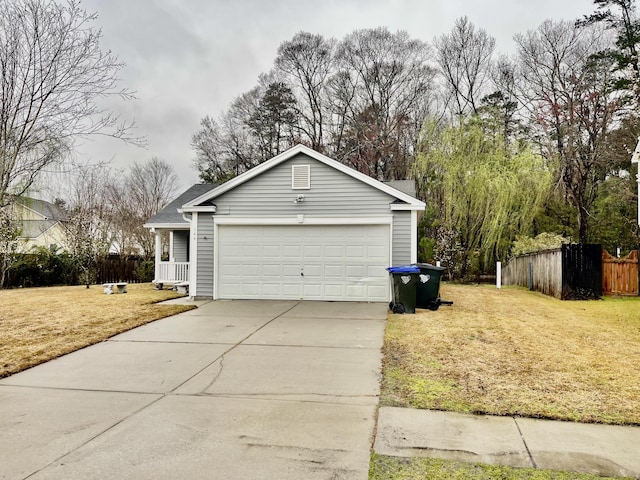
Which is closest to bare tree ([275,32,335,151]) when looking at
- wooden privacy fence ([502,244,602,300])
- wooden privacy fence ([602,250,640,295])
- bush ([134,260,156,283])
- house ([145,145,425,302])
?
bush ([134,260,156,283])

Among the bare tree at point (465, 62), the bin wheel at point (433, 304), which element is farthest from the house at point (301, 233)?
the bare tree at point (465, 62)

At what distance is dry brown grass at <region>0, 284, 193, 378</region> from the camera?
21.6ft

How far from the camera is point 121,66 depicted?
468 inches

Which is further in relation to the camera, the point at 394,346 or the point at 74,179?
the point at 74,179

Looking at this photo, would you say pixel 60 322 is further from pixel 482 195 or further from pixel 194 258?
pixel 482 195

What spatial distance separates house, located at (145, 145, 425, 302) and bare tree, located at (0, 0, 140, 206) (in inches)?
156

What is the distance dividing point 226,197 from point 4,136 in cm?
684

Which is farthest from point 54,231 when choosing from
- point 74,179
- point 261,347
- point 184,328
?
point 261,347

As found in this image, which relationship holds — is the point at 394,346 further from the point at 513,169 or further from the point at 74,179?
the point at 74,179

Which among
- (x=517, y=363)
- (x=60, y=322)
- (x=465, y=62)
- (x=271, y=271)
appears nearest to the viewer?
(x=517, y=363)

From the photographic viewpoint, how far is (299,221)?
479 inches

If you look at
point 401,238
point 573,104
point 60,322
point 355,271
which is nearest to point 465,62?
point 573,104

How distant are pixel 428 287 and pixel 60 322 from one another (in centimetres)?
766

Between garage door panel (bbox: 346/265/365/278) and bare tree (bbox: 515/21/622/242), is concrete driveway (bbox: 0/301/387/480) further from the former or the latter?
bare tree (bbox: 515/21/622/242)
